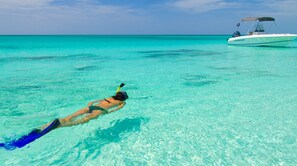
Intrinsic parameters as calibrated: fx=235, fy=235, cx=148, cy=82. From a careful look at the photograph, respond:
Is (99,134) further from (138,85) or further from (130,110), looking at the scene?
(138,85)

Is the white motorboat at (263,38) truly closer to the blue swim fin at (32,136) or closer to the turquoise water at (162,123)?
the turquoise water at (162,123)

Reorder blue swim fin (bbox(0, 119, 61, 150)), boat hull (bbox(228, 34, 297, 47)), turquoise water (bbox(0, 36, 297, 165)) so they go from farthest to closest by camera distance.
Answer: boat hull (bbox(228, 34, 297, 47)), turquoise water (bbox(0, 36, 297, 165)), blue swim fin (bbox(0, 119, 61, 150))

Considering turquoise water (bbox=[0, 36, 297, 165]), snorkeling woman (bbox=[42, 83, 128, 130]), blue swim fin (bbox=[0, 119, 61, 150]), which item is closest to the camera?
blue swim fin (bbox=[0, 119, 61, 150])

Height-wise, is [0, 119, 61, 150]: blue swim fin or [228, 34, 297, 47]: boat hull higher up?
[228, 34, 297, 47]: boat hull

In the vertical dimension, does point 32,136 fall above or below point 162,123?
above

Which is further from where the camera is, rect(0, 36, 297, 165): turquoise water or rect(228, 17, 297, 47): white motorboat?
rect(228, 17, 297, 47): white motorboat

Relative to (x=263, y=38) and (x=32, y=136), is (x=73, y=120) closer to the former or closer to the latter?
(x=32, y=136)

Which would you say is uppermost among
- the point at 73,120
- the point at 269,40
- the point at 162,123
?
the point at 269,40

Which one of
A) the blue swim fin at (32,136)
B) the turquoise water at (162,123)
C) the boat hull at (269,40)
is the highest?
the boat hull at (269,40)

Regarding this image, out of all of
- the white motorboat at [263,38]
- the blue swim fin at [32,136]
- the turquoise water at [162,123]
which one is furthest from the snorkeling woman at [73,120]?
the white motorboat at [263,38]

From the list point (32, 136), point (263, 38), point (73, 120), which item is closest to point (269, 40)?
point (263, 38)

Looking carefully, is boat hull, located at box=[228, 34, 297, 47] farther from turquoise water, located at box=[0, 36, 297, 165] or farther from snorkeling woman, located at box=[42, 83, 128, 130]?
snorkeling woman, located at box=[42, 83, 128, 130]

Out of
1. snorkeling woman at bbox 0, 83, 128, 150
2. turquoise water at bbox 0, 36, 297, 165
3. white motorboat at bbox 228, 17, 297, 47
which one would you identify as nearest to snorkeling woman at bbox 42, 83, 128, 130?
snorkeling woman at bbox 0, 83, 128, 150

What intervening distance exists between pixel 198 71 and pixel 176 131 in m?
7.20
